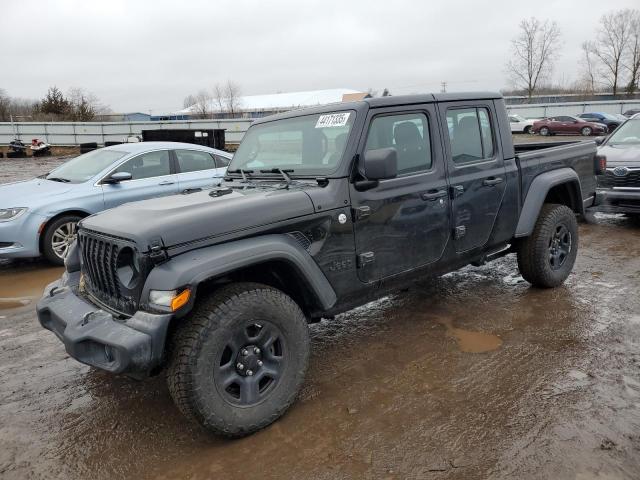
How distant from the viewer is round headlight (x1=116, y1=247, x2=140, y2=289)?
8.93 ft

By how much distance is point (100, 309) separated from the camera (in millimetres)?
2996

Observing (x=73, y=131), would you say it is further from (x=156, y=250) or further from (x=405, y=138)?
(x=156, y=250)

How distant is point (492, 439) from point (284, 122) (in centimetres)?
273

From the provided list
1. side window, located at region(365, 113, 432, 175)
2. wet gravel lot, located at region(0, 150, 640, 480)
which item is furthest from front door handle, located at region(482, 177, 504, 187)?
wet gravel lot, located at region(0, 150, 640, 480)

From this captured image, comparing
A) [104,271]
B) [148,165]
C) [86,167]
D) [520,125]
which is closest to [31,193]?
[86,167]

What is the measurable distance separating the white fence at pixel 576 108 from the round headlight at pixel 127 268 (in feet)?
135

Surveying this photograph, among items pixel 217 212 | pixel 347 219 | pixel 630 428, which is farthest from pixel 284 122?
pixel 630 428

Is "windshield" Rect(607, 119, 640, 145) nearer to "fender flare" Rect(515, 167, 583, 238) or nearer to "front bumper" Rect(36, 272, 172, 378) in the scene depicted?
"fender flare" Rect(515, 167, 583, 238)

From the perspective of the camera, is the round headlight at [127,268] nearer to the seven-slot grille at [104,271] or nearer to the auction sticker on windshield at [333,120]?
the seven-slot grille at [104,271]

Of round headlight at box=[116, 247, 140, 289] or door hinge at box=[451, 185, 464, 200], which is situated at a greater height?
door hinge at box=[451, 185, 464, 200]

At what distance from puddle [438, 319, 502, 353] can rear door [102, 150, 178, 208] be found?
476 centimetres

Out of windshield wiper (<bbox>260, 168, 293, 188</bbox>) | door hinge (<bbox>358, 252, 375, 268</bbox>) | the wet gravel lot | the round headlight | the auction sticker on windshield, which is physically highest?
the auction sticker on windshield

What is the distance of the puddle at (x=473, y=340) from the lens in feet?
12.7

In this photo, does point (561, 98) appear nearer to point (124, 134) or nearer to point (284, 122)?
point (124, 134)
